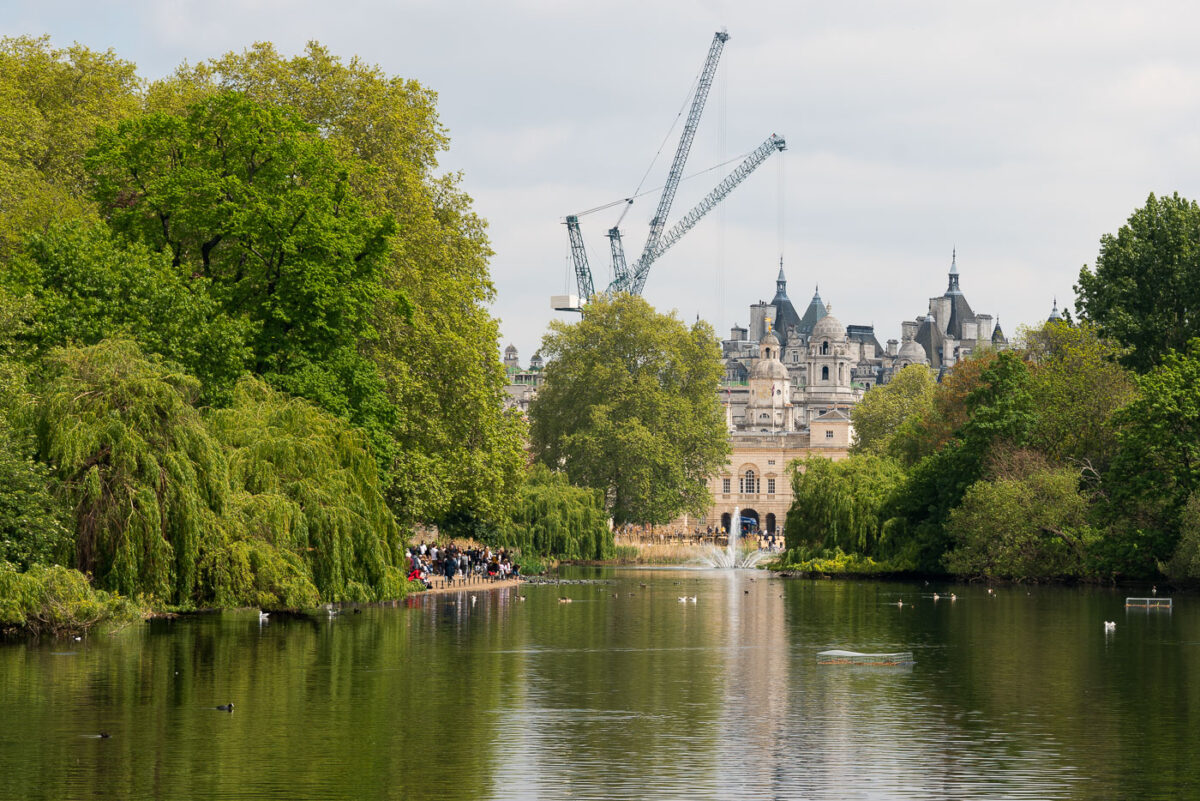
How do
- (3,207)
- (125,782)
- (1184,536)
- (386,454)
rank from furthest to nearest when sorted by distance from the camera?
(1184,536), (3,207), (386,454), (125,782)

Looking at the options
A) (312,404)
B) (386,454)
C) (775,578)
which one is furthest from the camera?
(775,578)

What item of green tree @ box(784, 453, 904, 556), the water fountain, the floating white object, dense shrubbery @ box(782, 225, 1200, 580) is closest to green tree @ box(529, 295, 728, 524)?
the water fountain

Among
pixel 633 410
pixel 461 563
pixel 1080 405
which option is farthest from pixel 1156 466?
pixel 633 410

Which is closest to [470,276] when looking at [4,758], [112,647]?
[112,647]

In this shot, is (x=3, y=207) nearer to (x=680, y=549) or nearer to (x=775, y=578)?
(x=775, y=578)

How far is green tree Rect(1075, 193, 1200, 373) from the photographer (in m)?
61.9

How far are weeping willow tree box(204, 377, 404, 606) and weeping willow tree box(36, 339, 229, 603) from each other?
94 cm

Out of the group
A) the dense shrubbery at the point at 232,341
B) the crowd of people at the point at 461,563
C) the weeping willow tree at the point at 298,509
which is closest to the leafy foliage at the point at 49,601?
the dense shrubbery at the point at 232,341

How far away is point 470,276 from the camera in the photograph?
2094 inches

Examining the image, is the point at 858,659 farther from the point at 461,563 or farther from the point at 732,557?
the point at 732,557

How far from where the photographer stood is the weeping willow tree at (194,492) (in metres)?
30.0

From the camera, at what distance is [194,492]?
3111cm

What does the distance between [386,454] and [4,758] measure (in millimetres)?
25647

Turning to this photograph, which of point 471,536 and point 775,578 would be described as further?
point 775,578
